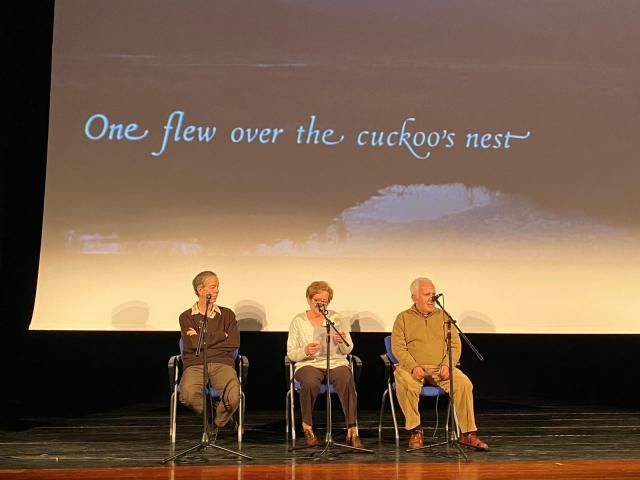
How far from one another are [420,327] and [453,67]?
2086mm

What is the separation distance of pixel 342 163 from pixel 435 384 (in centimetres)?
182

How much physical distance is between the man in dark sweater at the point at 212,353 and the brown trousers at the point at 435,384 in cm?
98

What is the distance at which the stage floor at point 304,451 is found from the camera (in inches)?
154

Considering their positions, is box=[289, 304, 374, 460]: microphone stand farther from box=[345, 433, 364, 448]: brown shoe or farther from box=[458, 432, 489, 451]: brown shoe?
box=[458, 432, 489, 451]: brown shoe

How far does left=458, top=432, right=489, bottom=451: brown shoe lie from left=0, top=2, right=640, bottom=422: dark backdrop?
145cm

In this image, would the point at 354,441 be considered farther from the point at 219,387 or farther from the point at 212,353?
the point at 212,353

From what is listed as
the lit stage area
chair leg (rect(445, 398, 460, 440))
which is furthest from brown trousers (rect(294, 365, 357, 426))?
the lit stage area

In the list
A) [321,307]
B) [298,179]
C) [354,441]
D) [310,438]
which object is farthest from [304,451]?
[298,179]

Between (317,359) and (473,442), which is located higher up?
(317,359)

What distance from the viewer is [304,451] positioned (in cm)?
450

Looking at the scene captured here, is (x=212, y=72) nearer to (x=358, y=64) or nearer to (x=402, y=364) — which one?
(x=358, y=64)

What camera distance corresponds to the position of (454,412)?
14.9ft

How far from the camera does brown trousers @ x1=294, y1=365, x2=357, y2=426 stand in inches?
185

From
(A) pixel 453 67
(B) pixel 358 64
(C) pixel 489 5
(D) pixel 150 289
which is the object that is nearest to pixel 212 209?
(D) pixel 150 289
